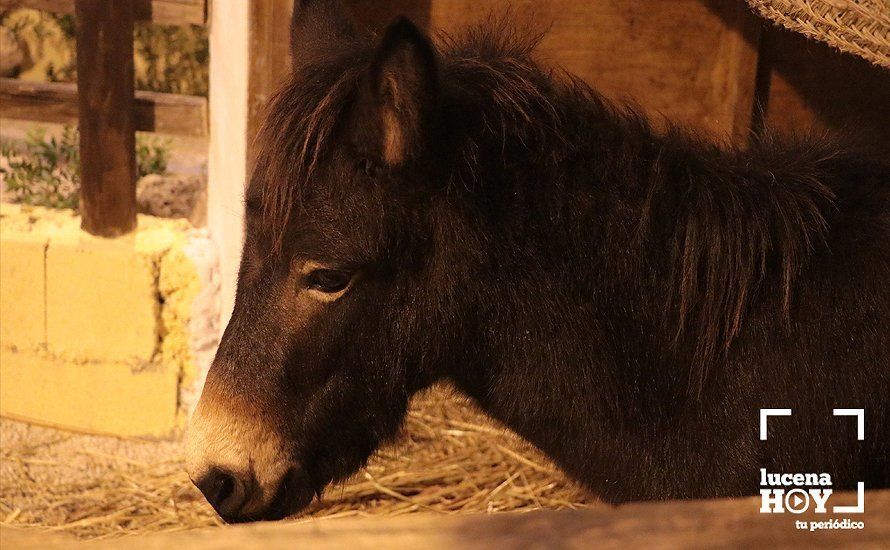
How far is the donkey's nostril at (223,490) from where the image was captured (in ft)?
6.94

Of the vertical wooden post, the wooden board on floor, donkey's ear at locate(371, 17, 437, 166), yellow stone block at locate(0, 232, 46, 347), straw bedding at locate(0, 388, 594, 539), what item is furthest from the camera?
yellow stone block at locate(0, 232, 46, 347)

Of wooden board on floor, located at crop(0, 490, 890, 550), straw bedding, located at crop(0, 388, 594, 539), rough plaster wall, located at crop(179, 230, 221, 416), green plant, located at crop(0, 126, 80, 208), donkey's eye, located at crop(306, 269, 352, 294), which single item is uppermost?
donkey's eye, located at crop(306, 269, 352, 294)

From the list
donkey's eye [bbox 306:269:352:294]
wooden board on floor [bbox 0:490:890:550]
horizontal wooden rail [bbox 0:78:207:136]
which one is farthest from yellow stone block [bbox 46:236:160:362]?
wooden board on floor [bbox 0:490:890:550]

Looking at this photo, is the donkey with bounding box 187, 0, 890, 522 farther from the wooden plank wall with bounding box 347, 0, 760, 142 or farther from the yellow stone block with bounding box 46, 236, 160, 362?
the yellow stone block with bounding box 46, 236, 160, 362

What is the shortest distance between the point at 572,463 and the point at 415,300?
590mm

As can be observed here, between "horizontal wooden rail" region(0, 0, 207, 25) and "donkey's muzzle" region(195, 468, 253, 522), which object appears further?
"horizontal wooden rail" region(0, 0, 207, 25)

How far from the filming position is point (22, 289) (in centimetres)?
427

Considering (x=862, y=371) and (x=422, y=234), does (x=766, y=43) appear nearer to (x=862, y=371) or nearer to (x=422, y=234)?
(x=862, y=371)

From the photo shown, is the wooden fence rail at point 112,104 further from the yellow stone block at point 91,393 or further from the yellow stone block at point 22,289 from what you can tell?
the yellow stone block at point 91,393

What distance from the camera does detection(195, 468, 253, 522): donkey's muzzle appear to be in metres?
2.12

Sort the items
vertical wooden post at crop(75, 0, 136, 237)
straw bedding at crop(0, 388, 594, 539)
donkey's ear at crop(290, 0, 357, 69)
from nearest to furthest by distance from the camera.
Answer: donkey's ear at crop(290, 0, 357, 69) → straw bedding at crop(0, 388, 594, 539) → vertical wooden post at crop(75, 0, 136, 237)

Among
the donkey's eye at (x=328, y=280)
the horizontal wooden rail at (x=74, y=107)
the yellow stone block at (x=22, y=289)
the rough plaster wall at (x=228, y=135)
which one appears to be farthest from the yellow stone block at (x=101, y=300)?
the donkey's eye at (x=328, y=280)

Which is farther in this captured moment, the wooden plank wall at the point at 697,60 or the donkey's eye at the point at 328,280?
the wooden plank wall at the point at 697,60

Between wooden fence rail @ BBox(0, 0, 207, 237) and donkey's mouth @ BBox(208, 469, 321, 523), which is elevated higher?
wooden fence rail @ BBox(0, 0, 207, 237)
